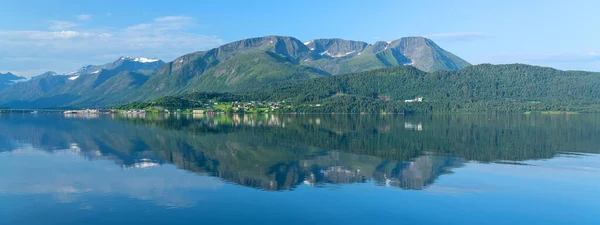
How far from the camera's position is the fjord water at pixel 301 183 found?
97.2 ft

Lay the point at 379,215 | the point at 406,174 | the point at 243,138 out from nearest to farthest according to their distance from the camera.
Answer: the point at 379,215, the point at 406,174, the point at 243,138

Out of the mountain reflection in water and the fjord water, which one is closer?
the fjord water

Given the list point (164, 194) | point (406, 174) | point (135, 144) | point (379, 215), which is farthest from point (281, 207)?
point (135, 144)

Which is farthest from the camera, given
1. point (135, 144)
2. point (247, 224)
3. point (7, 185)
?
point (135, 144)

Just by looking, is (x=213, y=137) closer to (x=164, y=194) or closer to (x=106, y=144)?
(x=106, y=144)

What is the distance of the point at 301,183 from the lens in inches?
1542

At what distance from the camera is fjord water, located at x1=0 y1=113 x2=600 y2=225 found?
29625mm

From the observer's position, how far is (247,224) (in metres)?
27.5

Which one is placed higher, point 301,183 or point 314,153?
point 314,153

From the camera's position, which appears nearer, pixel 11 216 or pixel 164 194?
pixel 11 216

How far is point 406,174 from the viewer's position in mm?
43281

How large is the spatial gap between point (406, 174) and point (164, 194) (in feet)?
73.2

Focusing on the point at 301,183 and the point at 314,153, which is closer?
the point at 301,183

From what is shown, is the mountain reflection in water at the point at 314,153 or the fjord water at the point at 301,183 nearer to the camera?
the fjord water at the point at 301,183
